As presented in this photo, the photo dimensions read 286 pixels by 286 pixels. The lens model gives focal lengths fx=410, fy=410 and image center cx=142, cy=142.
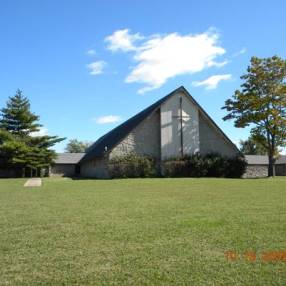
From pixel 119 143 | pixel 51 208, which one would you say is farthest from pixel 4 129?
pixel 51 208

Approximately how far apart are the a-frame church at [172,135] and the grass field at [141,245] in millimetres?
22774

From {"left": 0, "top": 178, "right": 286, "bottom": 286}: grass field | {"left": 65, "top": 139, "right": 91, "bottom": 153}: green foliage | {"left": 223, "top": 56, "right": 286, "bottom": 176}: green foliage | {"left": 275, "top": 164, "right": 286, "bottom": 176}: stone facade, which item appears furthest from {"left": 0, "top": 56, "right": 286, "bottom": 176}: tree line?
{"left": 65, "top": 139, "right": 91, "bottom": 153}: green foliage

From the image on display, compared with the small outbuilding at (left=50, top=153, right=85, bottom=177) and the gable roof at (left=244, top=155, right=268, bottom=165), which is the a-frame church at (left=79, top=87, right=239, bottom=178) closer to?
the small outbuilding at (left=50, top=153, right=85, bottom=177)

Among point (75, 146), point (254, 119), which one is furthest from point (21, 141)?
point (75, 146)

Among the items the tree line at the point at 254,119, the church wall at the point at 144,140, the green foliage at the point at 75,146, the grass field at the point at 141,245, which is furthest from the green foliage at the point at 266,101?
the green foliage at the point at 75,146

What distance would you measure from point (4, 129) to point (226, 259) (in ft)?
132

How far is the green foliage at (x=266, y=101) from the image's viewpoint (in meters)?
36.3

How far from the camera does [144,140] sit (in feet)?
111

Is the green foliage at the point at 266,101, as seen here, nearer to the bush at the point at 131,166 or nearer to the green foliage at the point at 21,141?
the bush at the point at 131,166

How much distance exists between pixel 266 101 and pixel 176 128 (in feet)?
28.5

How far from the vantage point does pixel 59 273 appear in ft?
16.1

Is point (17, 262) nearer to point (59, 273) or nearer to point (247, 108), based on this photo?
point (59, 273)

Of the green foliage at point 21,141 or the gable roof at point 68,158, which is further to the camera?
the gable roof at point 68,158
